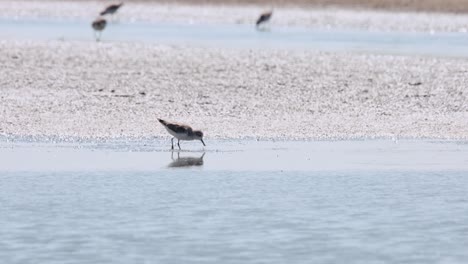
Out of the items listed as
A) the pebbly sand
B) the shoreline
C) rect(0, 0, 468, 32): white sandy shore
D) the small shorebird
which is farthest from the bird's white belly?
the shoreline

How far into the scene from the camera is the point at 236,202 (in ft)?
40.3

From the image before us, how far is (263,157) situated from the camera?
1475cm

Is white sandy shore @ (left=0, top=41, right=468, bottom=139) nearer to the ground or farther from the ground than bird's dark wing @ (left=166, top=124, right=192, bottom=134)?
farther from the ground

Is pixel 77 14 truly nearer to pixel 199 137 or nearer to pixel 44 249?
pixel 199 137

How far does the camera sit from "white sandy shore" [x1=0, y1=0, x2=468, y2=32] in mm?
38250

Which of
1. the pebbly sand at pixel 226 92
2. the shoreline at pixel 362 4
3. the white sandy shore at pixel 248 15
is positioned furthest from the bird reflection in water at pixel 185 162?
the shoreline at pixel 362 4

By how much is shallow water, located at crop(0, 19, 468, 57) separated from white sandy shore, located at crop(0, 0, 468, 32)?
201 cm

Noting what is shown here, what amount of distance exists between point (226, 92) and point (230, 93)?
113 mm

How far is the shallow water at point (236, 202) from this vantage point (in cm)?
1025

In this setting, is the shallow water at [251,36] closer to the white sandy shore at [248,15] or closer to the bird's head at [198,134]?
the white sandy shore at [248,15]

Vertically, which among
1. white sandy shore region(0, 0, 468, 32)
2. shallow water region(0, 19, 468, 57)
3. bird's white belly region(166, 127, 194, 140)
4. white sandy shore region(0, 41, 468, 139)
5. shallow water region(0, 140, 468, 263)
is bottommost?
shallow water region(0, 140, 468, 263)

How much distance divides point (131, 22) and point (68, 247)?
1217 inches

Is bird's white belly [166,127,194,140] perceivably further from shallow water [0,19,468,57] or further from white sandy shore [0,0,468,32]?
white sandy shore [0,0,468,32]

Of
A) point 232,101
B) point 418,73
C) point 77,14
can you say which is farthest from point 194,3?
point 232,101
